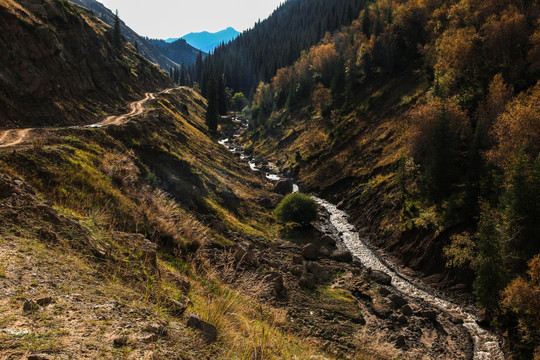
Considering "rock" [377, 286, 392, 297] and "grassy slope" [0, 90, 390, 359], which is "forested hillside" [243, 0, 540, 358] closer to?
"rock" [377, 286, 392, 297]

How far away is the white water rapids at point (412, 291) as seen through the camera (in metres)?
20.9

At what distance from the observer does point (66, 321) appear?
4.79 m

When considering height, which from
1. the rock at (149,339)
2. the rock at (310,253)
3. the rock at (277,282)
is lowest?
the rock at (277,282)

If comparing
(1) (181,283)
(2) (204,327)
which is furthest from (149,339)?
(1) (181,283)

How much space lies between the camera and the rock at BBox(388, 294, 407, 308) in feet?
81.6

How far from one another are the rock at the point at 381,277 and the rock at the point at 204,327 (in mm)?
27521

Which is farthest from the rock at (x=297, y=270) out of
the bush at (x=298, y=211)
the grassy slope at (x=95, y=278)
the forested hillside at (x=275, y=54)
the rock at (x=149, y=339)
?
the forested hillside at (x=275, y=54)

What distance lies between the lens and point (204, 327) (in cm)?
559

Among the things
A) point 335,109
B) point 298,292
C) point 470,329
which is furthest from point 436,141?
point 335,109

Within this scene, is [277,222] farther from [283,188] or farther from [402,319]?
[402,319]

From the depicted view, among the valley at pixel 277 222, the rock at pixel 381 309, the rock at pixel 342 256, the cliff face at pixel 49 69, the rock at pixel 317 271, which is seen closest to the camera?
the valley at pixel 277 222

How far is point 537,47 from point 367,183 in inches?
1070

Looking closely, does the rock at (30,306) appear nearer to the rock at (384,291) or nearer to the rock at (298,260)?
the rock at (298,260)

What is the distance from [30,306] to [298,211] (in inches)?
1384
